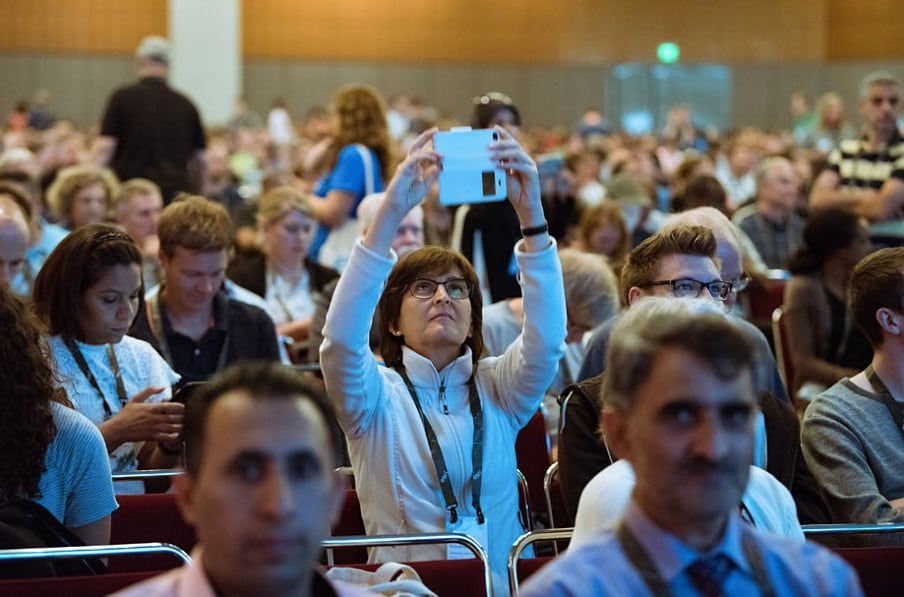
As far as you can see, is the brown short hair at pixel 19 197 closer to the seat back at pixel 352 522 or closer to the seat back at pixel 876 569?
the seat back at pixel 352 522

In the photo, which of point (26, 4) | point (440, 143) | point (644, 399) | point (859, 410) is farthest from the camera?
point (26, 4)

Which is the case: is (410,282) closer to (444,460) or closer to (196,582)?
(444,460)

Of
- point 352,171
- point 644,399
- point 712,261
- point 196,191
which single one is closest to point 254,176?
point 196,191

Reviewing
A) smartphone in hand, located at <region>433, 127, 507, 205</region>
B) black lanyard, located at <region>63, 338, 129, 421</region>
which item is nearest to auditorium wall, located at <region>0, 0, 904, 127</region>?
black lanyard, located at <region>63, 338, 129, 421</region>

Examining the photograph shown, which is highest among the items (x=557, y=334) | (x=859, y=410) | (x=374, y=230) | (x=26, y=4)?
(x=26, y=4)

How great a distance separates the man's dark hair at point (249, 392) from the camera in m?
1.79

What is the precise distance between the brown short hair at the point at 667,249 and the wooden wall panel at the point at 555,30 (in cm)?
2467

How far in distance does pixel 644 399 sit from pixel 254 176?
1540 cm

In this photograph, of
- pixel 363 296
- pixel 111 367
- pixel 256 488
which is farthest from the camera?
pixel 111 367

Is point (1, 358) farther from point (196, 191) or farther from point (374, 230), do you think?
point (196, 191)

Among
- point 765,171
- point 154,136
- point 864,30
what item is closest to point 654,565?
point 765,171

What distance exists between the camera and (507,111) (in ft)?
21.6

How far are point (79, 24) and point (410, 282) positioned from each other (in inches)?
985

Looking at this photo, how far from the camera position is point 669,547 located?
6.14 ft
